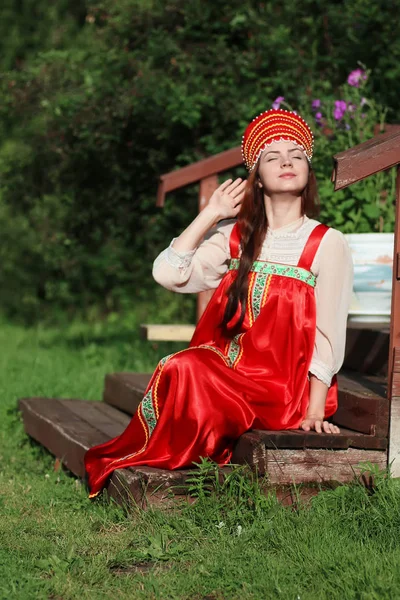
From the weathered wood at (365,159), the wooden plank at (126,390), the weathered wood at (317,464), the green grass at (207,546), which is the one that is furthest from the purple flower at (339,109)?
the green grass at (207,546)

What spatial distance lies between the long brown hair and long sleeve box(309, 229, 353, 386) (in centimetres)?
27

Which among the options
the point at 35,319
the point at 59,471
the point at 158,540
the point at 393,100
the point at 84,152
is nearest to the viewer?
the point at 158,540

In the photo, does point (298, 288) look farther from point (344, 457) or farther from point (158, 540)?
point (158, 540)

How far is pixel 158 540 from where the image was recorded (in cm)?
367

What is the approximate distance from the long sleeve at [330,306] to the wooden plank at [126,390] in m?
1.66

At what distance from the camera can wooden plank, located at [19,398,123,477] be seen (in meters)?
5.20

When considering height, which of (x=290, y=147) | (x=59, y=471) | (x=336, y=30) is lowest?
(x=59, y=471)

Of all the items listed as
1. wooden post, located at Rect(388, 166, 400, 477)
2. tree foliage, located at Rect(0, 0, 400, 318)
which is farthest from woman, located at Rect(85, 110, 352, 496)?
tree foliage, located at Rect(0, 0, 400, 318)

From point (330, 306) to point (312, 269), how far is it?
0.18 metres

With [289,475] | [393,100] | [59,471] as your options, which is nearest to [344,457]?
[289,475]

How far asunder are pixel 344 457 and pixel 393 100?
159 inches

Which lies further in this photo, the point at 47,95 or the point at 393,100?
the point at 47,95

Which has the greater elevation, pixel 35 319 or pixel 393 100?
pixel 393 100

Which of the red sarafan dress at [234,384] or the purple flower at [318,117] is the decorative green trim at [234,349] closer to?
the red sarafan dress at [234,384]
